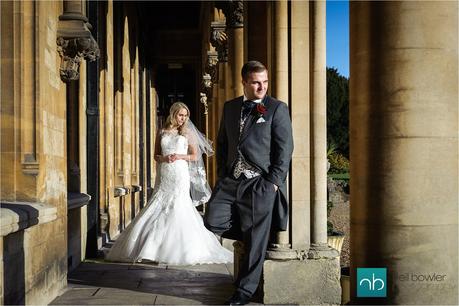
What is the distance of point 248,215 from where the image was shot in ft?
15.4

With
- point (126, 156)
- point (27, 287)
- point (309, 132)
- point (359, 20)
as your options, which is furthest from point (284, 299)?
point (126, 156)

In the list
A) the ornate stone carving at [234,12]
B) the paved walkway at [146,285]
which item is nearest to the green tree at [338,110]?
the ornate stone carving at [234,12]

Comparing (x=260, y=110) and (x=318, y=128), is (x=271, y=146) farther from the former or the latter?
(x=318, y=128)

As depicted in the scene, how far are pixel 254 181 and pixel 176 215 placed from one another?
330 centimetres

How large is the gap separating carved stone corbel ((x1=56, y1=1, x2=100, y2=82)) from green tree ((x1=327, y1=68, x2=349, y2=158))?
4850 centimetres

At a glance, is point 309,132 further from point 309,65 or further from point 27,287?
point 27,287

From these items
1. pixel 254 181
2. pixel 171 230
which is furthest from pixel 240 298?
pixel 171 230

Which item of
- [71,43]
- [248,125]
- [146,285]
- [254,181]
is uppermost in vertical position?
[71,43]

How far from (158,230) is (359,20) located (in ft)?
16.8

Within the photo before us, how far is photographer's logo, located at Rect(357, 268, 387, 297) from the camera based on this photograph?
2.84 metres

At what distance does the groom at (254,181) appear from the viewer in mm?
4648

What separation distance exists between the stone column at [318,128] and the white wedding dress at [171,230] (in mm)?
2158

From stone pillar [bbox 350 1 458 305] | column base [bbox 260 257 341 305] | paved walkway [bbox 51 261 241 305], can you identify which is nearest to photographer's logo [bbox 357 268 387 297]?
stone pillar [bbox 350 1 458 305]

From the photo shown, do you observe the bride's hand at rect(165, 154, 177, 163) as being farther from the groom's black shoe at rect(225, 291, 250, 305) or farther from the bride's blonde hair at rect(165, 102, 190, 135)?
the groom's black shoe at rect(225, 291, 250, 305)
